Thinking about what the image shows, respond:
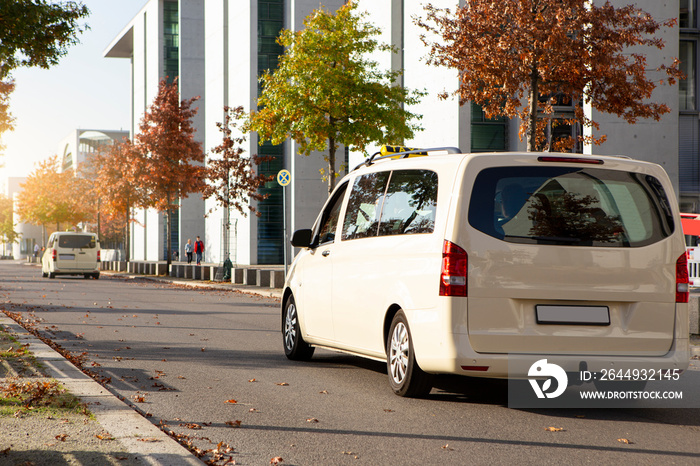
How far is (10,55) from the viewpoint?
498 inches

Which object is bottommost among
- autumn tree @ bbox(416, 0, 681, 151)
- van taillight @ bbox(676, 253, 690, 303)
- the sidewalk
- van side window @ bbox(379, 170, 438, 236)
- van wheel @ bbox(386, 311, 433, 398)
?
the sidewalk

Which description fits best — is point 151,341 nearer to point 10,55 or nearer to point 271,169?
point 10,55

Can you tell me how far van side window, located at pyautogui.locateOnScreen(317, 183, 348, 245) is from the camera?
9.02 metres

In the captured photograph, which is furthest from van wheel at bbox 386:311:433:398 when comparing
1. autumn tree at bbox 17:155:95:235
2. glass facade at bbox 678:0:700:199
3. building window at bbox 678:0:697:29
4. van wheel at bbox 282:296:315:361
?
autumn tree at bbox 17:155:95:235

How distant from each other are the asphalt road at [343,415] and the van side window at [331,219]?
1351 millimetres

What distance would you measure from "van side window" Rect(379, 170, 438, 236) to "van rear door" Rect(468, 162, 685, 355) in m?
0.50

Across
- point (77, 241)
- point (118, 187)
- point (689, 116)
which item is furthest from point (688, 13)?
point (118, 187)

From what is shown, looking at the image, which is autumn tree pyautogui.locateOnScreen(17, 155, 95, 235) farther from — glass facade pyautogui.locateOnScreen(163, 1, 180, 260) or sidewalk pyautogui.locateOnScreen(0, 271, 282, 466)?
sidewalk pyautogui.locateOnScreen(0, 271, 282, 466)

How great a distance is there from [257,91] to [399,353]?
39077 millimetres

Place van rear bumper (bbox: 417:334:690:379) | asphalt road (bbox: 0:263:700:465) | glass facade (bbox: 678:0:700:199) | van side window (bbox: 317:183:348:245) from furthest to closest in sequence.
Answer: glass facade (bbox: 678:0:700:199) < van side window (bbox: 317:183:348:245) < van rear bumper (bbox: 417:334:690:379) < asphalt road (bbox: 0:263:700:465)

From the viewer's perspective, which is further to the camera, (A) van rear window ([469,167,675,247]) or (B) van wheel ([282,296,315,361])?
(B) van wheel ([282,296,315,361])

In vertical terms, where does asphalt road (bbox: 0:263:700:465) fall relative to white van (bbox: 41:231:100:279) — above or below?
below

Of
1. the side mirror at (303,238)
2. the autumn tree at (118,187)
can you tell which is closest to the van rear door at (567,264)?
the side mirror at (303,238)

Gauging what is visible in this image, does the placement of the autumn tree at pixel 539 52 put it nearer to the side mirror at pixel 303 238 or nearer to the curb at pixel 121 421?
the side mirror at pixel 303 238
